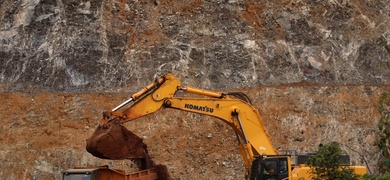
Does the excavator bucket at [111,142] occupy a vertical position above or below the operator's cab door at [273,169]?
above

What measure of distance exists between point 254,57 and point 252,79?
1032mm

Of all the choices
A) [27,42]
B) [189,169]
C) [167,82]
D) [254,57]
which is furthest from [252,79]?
[167,82]

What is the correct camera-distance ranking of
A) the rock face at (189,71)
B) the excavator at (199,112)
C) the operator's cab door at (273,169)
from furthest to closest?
the rock face at (189,71) < the excavator at (199,112) < the operator's cab door at (273,169)

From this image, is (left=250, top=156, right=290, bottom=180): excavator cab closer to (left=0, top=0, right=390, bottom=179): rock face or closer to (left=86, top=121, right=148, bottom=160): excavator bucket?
(left=86, top=121, right=148, bottom=160): excavator bucket

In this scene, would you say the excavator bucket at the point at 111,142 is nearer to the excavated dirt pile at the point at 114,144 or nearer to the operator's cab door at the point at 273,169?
the excavated dirt pile at the point at 114,144

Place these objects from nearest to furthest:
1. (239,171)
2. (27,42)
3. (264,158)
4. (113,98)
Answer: (264,158) → (239,171) → (113,98) → (27,42)

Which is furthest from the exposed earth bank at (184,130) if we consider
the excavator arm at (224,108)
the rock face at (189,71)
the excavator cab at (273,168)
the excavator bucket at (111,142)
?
the excavator cab at (273,168)

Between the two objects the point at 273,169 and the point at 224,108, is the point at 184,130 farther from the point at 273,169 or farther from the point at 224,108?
the point at 273,169

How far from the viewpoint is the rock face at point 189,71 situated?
22797 mm

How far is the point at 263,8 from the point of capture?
26.8 meters

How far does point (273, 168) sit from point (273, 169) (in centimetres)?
2

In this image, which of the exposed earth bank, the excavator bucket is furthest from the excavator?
the exposed earth bank

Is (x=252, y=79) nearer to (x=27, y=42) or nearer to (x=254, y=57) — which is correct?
(x=254, y=57)

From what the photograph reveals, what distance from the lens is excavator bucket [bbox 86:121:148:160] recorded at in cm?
1400
